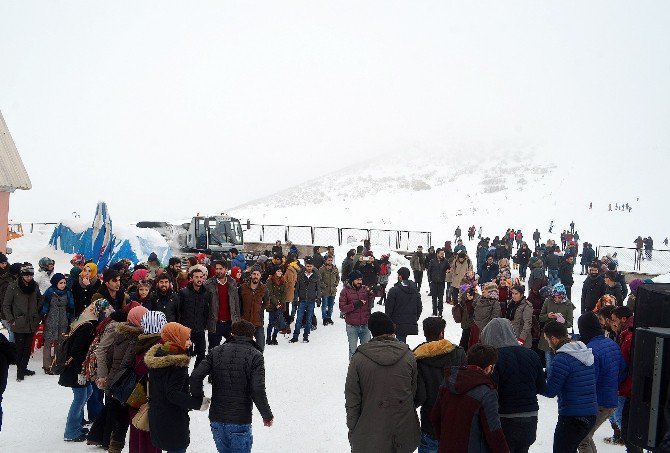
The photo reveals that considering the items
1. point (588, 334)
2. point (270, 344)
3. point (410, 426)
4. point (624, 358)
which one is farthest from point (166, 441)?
point (270, 344)

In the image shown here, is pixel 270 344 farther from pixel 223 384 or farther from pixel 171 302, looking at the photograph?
pixel 223 384

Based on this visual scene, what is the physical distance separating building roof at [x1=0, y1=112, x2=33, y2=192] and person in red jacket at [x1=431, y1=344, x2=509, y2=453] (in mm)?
16424

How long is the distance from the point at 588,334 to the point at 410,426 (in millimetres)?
2177

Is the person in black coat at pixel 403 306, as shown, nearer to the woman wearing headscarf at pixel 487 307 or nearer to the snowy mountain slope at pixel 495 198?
the woman wearing headscarf at pixel 487 307

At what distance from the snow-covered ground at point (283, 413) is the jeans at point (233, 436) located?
1579 millimetres

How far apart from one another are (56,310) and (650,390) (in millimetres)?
8424

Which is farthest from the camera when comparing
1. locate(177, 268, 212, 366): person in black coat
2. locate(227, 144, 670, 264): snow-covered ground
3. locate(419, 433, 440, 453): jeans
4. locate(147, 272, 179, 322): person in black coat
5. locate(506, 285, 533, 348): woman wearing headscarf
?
locate(227, 144, 670, 264): snow-covered ground

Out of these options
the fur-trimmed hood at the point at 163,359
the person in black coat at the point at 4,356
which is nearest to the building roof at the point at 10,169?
the person in black coat at the point at 4,356

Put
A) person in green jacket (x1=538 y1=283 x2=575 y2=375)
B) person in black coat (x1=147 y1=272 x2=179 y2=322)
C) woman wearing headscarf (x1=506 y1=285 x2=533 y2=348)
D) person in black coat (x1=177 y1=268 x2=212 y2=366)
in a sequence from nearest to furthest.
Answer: person in black coat (x1=177 y1=268 x2=212 y2=366) < person in black coat (x1=147 y1=272 x2=179 y2=322) < woman wearing headscarf (x1=506 y1=285 x2=533 y2=348) < person in green jacket (x1=538 y1=283 x2=575 y2=375)

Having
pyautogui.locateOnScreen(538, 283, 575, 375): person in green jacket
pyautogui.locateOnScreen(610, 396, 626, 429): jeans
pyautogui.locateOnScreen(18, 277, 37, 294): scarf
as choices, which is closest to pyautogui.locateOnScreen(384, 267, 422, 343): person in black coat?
pyautogui.locateOnScreen(538, 283, 575, 375): person in green jacket

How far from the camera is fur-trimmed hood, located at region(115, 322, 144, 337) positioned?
546 cm

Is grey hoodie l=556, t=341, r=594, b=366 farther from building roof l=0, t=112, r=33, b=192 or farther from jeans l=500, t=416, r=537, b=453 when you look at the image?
building roof l=0, t=112, r=33, b=192

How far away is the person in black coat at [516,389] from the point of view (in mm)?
4723

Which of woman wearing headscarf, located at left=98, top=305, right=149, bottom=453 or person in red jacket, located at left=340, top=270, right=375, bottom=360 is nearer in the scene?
woman wearing headscarf, located at left=98, top=305, right=149, bottom=453
